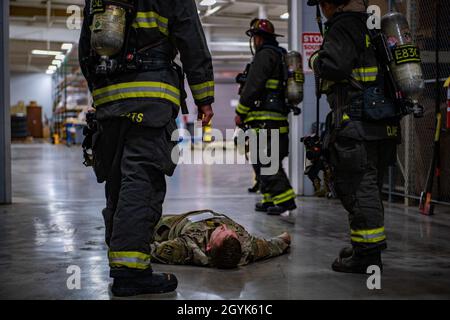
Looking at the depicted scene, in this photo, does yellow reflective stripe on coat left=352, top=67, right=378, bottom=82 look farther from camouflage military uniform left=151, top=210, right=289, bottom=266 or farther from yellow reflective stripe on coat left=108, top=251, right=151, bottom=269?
yellow reflective stripe on coat left=108, top=251, right=151, bottom=269

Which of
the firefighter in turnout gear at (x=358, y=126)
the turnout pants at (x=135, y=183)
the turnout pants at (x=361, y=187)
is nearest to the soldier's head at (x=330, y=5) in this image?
the firefighter in turnout gear at (x=358, y=126)

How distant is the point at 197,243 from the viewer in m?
3.77

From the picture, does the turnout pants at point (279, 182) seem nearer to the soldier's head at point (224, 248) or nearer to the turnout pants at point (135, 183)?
the soldier's head at point (224, 248)

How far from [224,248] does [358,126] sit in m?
1.10

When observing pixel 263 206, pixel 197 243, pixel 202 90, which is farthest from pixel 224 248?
pixel 263 206

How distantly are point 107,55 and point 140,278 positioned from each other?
3.87 ft

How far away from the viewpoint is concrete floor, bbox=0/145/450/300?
3.13 metres

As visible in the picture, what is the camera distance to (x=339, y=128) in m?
3.57

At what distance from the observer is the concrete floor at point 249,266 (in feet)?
10.3

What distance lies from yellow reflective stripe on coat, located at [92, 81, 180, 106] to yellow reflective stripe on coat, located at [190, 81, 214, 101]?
123mm

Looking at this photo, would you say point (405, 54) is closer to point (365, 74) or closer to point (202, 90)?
point (365, 74)

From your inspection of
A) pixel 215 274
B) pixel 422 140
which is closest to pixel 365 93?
pixel 215 274

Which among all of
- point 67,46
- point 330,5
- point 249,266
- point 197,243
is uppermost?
point 67,46

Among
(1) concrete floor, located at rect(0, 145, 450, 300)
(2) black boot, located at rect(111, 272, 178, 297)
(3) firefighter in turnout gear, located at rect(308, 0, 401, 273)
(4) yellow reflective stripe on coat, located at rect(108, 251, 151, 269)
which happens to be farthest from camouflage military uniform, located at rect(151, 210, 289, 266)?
(4) yellow reflective stripe on coat, located at rect(108, 251, 151, 269)
